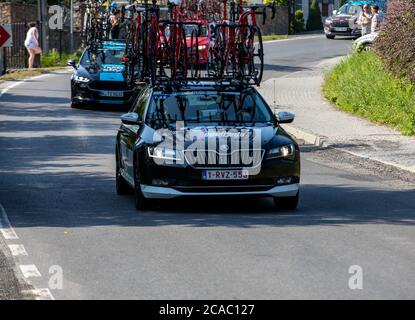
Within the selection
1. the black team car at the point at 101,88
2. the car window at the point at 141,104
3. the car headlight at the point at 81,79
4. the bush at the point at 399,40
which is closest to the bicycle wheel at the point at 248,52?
the car window at the point at 141,104

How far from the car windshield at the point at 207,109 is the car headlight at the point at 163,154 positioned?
Result: 2.01 feet

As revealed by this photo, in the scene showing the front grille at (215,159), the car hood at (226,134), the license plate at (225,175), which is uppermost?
the car hood at (226,134)

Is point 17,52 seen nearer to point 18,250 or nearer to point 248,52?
point 248,52

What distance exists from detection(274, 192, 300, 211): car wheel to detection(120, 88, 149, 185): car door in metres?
1.74

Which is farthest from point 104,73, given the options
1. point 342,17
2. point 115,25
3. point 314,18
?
point 314,18

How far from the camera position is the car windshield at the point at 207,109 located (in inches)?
603

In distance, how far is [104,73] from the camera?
30.3m

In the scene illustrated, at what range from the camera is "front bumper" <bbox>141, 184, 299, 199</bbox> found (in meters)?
14.4

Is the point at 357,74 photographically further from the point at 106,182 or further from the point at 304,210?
the point at 304,210

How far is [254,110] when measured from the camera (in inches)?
618

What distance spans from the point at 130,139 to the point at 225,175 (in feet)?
5.44

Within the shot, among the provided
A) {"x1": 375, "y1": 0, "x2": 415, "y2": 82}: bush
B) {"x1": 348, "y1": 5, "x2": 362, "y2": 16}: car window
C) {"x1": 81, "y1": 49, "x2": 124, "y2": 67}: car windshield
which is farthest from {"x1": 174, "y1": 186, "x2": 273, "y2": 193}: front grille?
{"x1": 348, "y1": 5, "x2": 362, "y2": 16}: car window

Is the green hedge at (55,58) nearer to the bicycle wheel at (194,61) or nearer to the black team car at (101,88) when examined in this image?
the black team car at (101,88)
